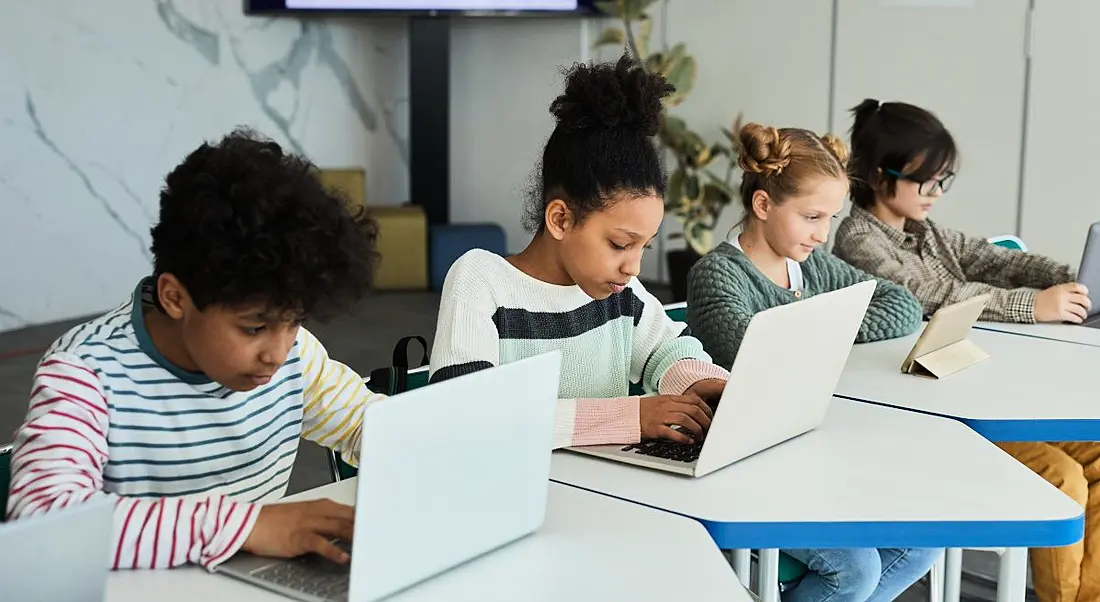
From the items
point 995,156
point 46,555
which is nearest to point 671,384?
point 46,555

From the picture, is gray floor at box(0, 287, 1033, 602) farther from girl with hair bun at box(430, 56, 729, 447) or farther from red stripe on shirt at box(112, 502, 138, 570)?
red stripe on shirt at box(112, 502, 138, 570)

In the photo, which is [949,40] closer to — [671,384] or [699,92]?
[699,92]

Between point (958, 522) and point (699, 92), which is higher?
point (699, 92)

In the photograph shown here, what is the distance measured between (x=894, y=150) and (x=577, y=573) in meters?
1.78

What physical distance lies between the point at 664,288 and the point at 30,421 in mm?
4743

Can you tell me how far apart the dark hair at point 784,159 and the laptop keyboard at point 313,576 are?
50.5 inches

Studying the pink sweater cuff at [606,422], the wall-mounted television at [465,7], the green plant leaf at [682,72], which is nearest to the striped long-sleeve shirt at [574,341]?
the pink sweater cuff at [606,422]

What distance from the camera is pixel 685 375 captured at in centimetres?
181

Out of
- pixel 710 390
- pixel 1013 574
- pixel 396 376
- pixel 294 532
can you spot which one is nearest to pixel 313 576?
pixel 294 532

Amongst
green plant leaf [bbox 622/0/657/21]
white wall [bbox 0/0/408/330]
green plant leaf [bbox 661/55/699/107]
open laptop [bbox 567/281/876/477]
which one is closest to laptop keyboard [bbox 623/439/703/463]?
open laptop [bbox 567/281/876/477]

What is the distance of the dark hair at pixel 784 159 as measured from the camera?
7.24ft

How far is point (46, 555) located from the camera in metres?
0.84

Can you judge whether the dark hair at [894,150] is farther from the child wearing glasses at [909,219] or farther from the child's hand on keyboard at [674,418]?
the child's hand on keyboard at [674,418]

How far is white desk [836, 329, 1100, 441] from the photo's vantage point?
1805mm
